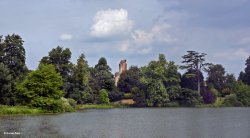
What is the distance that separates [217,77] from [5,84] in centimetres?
7516

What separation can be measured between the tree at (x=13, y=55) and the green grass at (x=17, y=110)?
10.8 meters

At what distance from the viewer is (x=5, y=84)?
72125 millimetres

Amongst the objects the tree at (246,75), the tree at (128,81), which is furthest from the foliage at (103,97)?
the tree at (246,75)

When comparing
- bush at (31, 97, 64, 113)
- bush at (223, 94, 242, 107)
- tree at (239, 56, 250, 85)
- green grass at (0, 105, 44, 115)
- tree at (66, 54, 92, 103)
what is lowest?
green grass at (0, 105, 44, 115)

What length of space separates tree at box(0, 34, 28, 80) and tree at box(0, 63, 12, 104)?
Result: 5014 millimetres

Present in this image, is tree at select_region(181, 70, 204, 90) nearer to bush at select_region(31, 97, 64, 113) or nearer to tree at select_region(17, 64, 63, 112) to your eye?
tree at select_region(17, 64, 63, 112)

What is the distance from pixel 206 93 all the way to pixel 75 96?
4140cm

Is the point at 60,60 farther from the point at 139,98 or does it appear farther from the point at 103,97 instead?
the point at 139,98

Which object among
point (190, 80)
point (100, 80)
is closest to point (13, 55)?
point (100, 80)

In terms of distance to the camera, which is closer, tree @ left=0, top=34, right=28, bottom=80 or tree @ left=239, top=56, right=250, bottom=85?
tree @ left=0, top=34, right=28, bottom=80

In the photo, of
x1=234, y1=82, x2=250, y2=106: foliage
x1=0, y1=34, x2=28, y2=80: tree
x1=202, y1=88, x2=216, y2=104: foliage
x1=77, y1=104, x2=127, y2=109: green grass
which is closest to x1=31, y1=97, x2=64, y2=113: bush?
x1=0, y1=34, x2=28, y2=80: tree

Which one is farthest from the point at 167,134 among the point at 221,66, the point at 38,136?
the point at 221,66

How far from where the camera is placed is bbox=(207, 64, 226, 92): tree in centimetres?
12838

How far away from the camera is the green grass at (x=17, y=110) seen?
6378 cm
